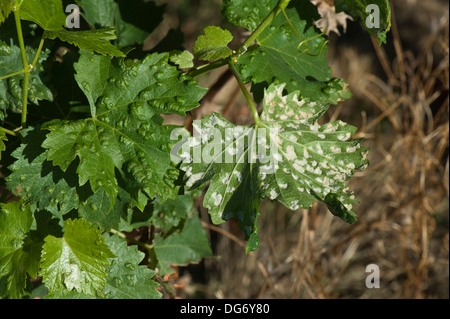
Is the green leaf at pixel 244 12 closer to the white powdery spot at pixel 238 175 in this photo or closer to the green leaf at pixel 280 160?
the green leaf at pixel 280 160

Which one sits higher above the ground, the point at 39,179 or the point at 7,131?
the point at 7,131

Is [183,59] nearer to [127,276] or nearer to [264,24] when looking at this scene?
[264,24]

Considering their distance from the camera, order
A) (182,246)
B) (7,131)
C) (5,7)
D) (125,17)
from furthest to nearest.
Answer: (182,246) → (125,17) → (7,131) → (5,7)

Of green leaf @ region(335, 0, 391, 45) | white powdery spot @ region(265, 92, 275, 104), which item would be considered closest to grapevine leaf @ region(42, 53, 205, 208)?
white powdery spot @ region(265, 92, 275, 104)

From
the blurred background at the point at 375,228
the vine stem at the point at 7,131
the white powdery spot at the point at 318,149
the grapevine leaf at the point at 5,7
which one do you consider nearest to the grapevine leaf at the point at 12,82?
the vine stem at the point at 7,131

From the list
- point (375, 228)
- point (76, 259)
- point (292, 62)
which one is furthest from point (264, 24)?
point (375, 228)

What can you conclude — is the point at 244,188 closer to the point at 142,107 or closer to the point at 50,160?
the point at 142,107
